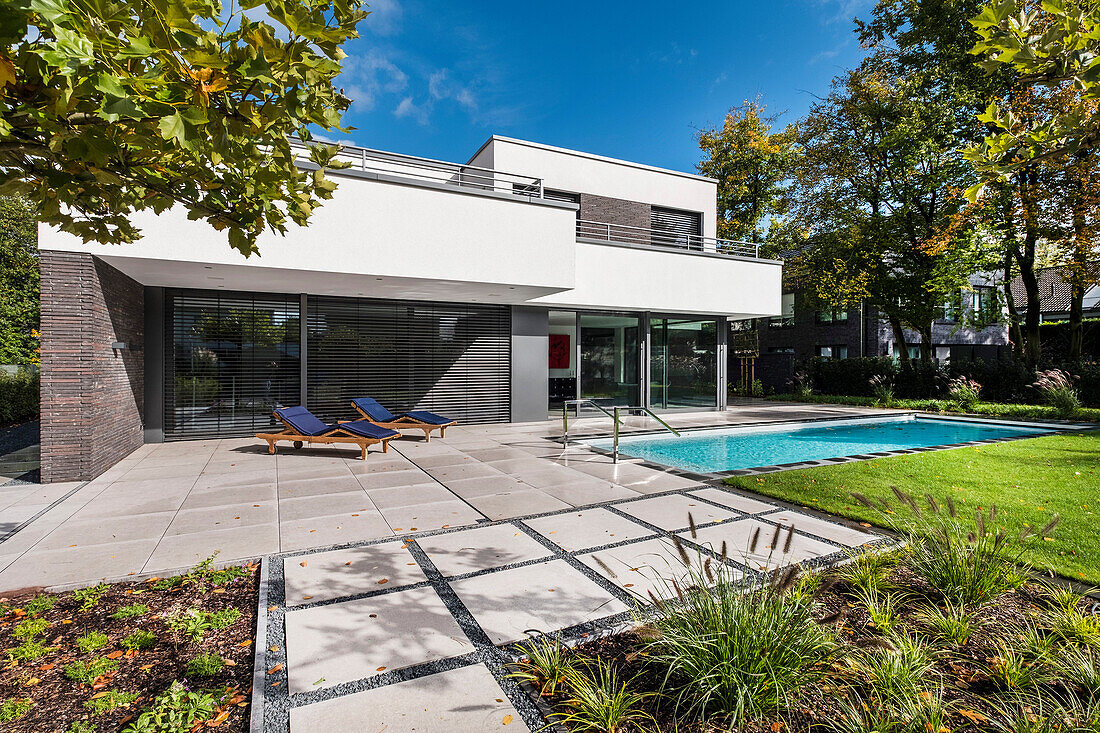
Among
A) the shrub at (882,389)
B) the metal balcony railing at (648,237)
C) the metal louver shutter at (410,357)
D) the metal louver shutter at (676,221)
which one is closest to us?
the metal louver shutter at (410,357)

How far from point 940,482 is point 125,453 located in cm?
1209

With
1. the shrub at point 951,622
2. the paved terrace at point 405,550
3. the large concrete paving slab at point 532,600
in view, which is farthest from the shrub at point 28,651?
the shrub at point 951,622

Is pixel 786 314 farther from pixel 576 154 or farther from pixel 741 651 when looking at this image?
pixel 741 651

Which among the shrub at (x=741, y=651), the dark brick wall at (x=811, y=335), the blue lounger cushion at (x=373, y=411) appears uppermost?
the dark brick wall at (x=811, y=335)

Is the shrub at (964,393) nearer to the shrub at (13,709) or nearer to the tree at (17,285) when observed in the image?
the shrub at (13,709)

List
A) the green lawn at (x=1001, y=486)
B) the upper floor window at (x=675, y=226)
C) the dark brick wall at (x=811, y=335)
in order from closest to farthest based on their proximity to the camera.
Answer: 1. the green lawn at (x=1001, y=486)
2. the upper floor window at (x=675, y=226)
3. the dark brick wall at (x=811, y=335)

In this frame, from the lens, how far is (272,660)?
262 cm

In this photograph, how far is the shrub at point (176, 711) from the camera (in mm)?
2119

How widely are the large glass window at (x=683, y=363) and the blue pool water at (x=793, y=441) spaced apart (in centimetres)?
315

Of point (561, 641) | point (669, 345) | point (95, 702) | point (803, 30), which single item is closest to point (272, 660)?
point (95, 702)

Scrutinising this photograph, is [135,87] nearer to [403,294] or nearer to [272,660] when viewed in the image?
[272,660]

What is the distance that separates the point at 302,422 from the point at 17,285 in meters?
23.7

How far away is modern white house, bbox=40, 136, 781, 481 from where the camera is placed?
7.53 metres

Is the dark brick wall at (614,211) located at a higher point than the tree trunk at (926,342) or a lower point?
higher
